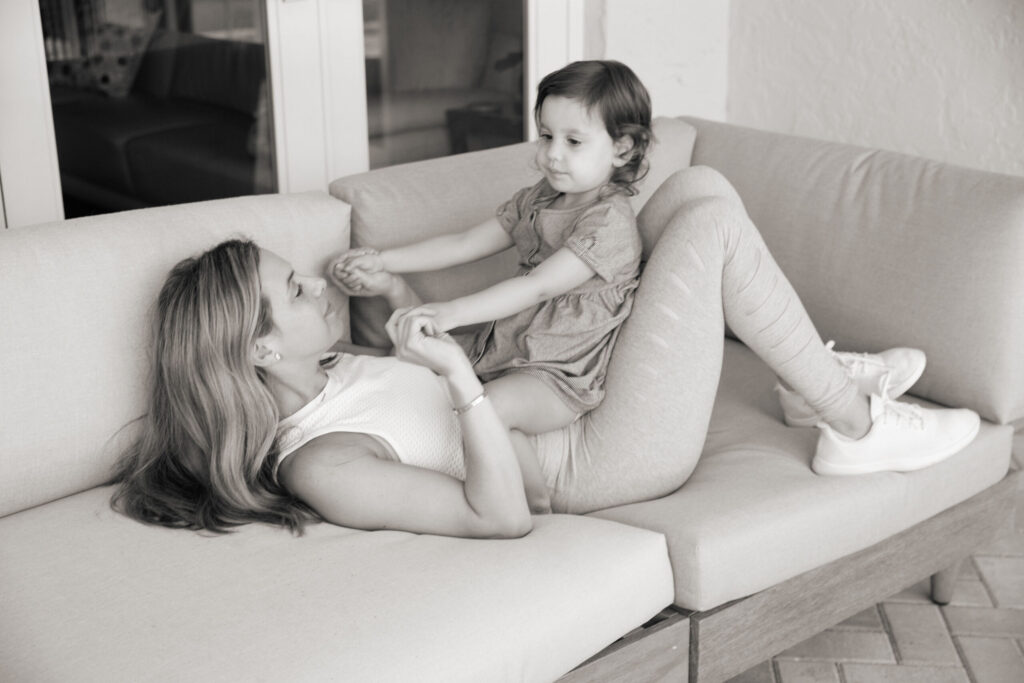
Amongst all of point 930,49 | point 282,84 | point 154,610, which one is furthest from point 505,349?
point 930,49

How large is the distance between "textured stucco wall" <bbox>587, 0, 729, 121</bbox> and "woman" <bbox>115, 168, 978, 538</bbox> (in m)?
1.40

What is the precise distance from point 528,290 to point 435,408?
25 cm

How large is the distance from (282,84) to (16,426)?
124 centimetres

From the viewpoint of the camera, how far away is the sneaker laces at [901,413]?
2049 millimetres

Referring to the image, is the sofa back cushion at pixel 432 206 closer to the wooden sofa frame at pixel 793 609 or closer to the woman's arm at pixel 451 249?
the woman's arm at pixel 451 249

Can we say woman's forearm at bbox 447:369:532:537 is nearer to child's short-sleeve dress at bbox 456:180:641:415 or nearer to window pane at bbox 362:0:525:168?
child's short-sleeve dress at bbox 456:180:641:415

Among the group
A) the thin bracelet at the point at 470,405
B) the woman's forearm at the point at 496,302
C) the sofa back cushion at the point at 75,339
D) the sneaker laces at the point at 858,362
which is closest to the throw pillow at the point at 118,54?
the sofa back cushion at the point at 75,339

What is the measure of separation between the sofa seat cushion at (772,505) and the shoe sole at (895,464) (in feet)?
0.04

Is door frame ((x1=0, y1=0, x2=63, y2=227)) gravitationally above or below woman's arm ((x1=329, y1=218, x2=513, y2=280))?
above

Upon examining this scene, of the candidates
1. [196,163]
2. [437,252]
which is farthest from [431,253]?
[196,163]

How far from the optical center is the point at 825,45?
338 cm

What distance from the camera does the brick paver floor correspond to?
218 cm

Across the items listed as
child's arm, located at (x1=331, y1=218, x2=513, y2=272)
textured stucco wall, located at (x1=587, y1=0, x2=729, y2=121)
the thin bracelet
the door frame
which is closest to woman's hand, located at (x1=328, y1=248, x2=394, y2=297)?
child's arm, located at (x1=331, y1=218, x2=513, y2=272)

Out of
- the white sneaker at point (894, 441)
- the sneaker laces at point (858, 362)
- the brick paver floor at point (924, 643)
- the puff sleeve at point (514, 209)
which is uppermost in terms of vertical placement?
the puff sleeve at point (514, 209)
